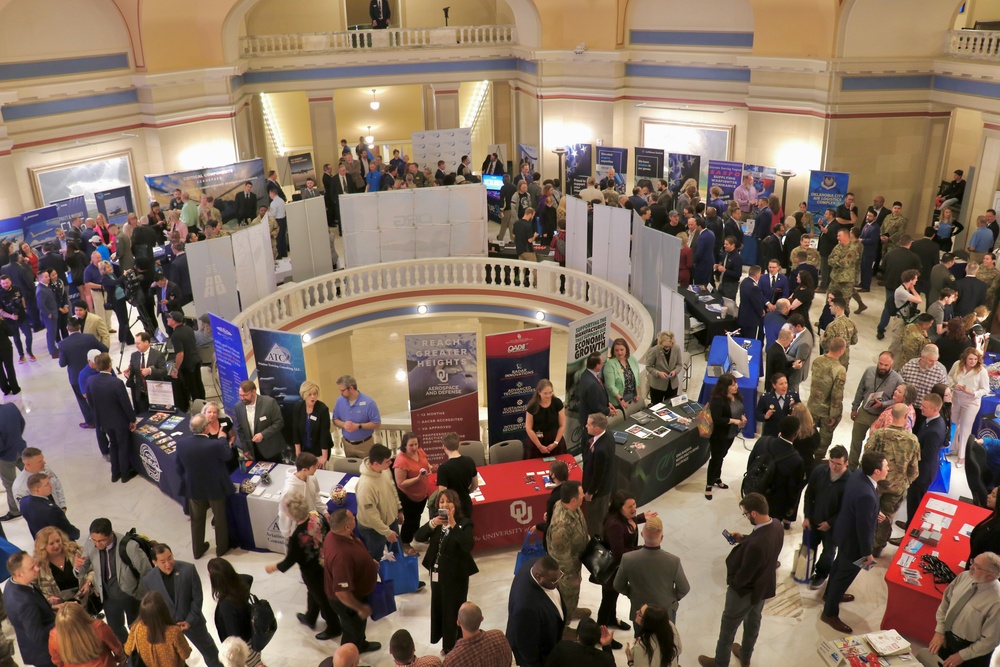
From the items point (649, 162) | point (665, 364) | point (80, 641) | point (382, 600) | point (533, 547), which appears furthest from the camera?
point (649, 162)

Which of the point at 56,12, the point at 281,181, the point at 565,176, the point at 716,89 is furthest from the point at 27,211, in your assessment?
the point at 716,89

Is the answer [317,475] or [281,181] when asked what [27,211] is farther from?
[317,475]

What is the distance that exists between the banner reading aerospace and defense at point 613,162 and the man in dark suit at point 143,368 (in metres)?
10.9

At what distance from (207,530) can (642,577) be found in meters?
4.32

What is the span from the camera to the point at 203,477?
22.4ft

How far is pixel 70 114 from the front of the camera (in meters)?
14.9

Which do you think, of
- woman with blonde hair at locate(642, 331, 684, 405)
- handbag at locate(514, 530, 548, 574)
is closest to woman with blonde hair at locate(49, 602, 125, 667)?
handbag at locate(514, 530, 548, 574)

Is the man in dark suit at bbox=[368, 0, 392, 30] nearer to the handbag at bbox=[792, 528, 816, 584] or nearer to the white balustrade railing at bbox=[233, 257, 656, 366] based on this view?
the white balustrade railing at bbox=[233, 257, 656, 366]

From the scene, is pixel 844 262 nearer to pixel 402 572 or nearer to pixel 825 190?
pixel 825 190

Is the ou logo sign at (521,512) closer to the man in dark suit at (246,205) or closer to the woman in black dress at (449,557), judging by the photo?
the woman in black dress at (449,557)

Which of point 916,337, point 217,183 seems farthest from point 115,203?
point 916,337

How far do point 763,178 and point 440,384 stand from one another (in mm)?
9669

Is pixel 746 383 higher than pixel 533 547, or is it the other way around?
pixel 746 383

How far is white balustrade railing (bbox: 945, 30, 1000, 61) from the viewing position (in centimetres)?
1294
